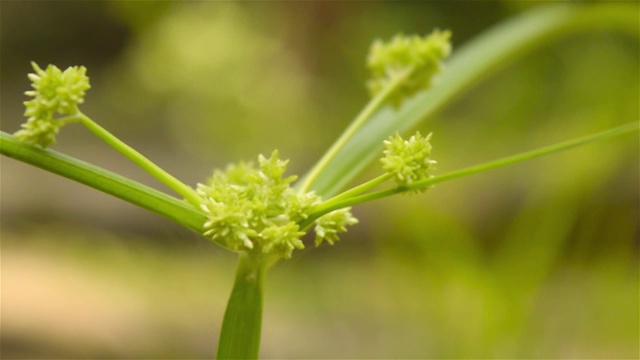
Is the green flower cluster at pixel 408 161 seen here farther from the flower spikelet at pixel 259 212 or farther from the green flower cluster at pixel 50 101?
the green flower cluster at pixel 50 101

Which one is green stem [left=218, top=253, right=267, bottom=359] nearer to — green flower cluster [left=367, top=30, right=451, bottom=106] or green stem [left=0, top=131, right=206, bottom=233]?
green stem [left=0, top=131, right=206, bottom=233]

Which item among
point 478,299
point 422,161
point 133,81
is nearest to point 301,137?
point 133,81

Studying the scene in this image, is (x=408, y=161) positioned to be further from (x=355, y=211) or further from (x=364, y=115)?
(x=355, y=211)

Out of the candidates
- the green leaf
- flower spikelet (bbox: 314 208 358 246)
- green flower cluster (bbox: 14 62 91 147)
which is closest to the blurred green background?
the green leaf

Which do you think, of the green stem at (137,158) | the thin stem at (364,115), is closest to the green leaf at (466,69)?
the thin stem at (364,115)

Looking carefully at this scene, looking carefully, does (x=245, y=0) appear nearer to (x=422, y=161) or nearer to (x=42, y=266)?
(x=42, y=266)

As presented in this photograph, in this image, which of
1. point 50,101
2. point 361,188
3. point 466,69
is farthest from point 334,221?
point 466,69
